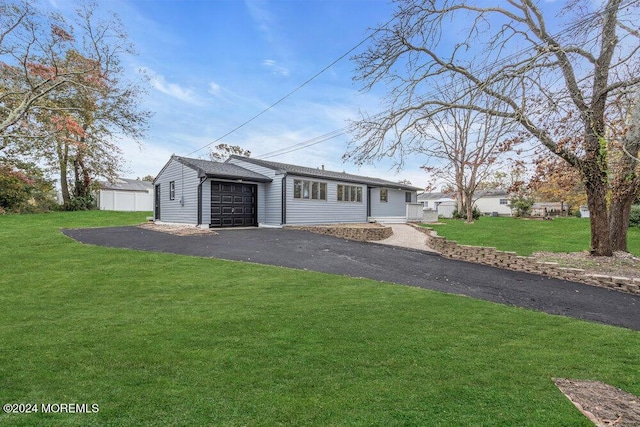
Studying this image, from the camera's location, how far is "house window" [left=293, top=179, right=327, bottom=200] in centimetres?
1700

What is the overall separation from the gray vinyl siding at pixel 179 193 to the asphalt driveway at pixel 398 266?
88.7 inches

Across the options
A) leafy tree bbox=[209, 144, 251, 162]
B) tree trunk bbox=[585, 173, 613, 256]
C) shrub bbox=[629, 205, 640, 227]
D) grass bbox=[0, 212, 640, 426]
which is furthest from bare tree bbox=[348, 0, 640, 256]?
leafy tree bbox=[209, 144, 251, 162]

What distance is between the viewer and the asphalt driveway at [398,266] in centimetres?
624

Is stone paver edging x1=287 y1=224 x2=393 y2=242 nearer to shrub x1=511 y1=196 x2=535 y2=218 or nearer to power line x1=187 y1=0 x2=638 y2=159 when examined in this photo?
power line x1=187 y1=0 x2=638 y2=159

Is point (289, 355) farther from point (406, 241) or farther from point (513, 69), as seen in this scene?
point (406, 241)

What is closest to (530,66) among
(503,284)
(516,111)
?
(516,111)

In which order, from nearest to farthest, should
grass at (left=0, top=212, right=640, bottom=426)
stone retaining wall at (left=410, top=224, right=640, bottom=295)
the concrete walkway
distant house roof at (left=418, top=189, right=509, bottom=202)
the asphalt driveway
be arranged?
grass at (left=0, top=212, right=640, bottom=426)
the asphalt driveway
stone retaining wall at (left=410, top=224, right=640, bottom=295)
the concrete walkway
distant house roof at (left=418, top=189, right=509, bottom=202)

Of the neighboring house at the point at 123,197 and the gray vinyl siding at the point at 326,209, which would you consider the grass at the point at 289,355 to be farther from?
the neighboring house at the point at 123,197

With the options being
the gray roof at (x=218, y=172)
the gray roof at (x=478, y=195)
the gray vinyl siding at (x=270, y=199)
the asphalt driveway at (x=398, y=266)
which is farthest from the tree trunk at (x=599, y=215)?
the gray roof at (x=478, y=195)

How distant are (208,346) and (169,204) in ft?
51.7

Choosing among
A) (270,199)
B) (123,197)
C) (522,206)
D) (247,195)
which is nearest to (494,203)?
(522,206)

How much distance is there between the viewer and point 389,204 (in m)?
24.4

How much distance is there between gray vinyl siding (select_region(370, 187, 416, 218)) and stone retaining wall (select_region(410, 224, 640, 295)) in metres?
10.4

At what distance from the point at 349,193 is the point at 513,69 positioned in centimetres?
1334
